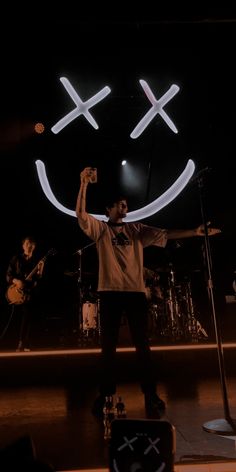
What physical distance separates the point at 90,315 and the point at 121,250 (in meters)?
3.69

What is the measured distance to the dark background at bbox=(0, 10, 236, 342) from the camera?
4.61 meters

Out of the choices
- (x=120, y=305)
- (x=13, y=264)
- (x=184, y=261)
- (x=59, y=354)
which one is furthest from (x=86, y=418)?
(x=184, y=261)

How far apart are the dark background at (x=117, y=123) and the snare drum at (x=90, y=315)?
0.61 metres

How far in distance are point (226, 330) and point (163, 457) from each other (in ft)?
19.3

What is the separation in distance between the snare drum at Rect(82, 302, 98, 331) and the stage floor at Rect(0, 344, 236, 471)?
237 centimetres

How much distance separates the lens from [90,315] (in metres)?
6.51

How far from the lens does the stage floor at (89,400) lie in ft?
6.74

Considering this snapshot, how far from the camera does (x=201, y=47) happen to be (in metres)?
5.07

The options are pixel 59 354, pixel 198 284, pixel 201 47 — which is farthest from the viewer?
pixel 198 284

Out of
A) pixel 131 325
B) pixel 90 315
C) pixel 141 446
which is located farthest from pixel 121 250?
pixel 90 315

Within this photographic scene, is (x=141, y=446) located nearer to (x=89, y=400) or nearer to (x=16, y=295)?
(x=89, y=400)

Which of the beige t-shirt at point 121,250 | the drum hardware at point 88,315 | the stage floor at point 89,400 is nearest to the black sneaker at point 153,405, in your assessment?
the stage floor at point 89,400

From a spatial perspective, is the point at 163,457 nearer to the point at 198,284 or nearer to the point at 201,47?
the point at 201,47

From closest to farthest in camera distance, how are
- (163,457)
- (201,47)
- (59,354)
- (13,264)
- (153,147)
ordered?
(163,457)
(59,354)
(201,47)
(13,264)
(153,147)
